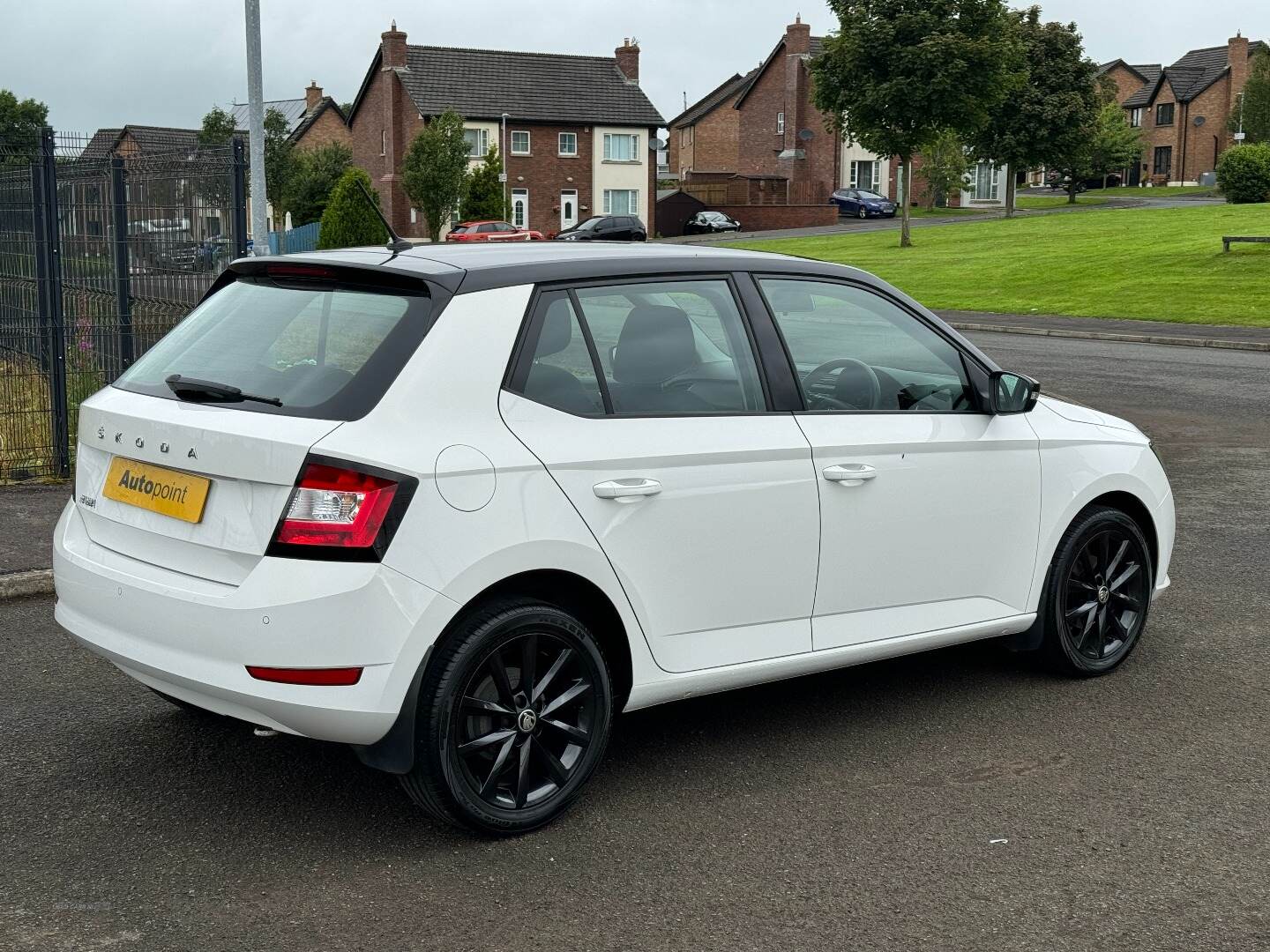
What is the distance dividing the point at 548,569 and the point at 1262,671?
→ 133 inches

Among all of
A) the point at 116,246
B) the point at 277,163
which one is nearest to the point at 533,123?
the point at 277,163

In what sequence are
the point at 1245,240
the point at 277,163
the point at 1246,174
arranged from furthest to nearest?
the point at 277,163 → the point at 1246,174 → the point at 1245,240

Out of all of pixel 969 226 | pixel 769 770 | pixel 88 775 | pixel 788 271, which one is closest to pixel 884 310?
pixel 788 271

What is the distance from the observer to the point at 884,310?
5.49 m

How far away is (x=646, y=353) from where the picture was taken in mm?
4824

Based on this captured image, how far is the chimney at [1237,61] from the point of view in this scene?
100m

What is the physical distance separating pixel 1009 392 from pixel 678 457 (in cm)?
159

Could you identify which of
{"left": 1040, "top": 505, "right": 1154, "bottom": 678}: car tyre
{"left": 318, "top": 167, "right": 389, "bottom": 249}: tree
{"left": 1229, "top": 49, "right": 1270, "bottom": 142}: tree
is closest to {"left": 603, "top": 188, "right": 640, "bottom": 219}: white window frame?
{"left": 1229, "top": 49, "right": 1270, "bottom": 142}: tree

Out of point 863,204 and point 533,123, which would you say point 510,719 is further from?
point 533,123

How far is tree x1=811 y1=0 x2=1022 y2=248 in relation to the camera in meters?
48.7

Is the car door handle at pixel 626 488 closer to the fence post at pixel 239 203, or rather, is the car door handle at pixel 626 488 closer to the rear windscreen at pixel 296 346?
the rear windscreen at pixel 296 346

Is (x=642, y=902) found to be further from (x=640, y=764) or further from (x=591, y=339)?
(x=591, y=339)

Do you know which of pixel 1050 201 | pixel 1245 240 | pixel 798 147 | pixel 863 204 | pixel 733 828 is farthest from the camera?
pixel 798 147

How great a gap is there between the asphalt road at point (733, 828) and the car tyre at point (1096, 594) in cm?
12
